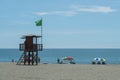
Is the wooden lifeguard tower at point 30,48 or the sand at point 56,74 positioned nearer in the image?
the sand at point 56,74

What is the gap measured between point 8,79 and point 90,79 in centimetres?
507

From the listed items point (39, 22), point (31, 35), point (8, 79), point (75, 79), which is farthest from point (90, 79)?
point (39, 22)

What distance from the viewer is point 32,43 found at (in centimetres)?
4588

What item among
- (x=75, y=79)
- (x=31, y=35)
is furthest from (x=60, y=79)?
(x=31, y=35)

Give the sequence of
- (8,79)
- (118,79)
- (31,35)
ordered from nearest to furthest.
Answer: (8,79)
(118,79)
(31,35)

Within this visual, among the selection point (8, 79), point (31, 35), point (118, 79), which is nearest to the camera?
point (8, 79)

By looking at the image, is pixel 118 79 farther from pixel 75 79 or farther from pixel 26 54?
pixel 26 54

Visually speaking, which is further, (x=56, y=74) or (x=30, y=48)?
(x=30, y=48)

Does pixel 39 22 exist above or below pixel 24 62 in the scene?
above

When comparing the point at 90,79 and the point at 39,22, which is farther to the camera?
the point at 39,22

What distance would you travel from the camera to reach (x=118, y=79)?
1067 inches

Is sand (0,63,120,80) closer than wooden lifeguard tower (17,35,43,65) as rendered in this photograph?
Yes

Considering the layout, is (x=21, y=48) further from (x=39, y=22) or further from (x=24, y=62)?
(x=39, y=22)

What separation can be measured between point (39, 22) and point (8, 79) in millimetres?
25954
